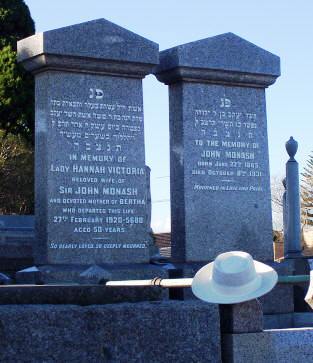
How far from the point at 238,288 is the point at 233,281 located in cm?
6

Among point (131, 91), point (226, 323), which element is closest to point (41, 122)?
point (131, 91)

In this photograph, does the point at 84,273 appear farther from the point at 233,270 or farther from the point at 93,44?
the point at 233,270

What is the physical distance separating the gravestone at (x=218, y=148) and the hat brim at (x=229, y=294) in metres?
7.00

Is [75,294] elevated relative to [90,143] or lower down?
lower down

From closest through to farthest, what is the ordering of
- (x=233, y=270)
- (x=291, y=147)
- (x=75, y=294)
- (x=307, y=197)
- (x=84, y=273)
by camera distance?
(x=75, y=294) → (x=233, y=270) → (x=84, y=273) → (x=291, y=147) → (x=307, y=197)

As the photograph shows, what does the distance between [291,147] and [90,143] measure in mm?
3285

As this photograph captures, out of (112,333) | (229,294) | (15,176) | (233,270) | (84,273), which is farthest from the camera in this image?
(15,176)

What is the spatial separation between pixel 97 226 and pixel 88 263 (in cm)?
51

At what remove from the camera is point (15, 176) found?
31281mm

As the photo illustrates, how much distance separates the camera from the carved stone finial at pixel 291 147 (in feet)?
47.9

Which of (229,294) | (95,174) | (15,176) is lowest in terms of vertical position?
(229,294)

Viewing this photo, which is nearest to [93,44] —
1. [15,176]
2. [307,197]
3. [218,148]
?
[218,148]

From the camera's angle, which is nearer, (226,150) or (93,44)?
(93,44)

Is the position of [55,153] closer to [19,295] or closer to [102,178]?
[102,178]
